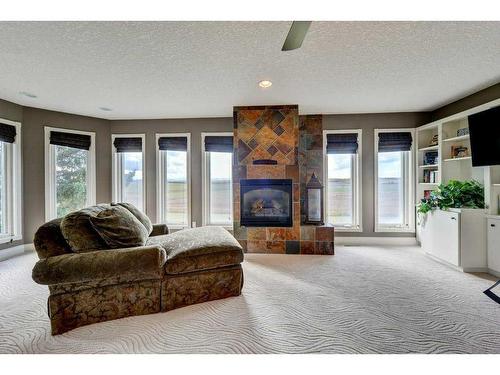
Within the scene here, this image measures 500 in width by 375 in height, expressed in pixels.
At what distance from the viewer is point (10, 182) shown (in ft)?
11.8

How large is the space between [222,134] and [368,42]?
2902 millimetres

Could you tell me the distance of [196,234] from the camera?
2574 millimetres

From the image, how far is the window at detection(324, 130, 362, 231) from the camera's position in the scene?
167 inches

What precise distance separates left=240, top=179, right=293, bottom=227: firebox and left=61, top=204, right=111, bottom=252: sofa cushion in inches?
87.8

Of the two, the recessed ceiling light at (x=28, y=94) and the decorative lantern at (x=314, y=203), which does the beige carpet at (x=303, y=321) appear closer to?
the decorative lantern at (x=314, y=203)

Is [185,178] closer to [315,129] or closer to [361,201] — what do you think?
[315,129]

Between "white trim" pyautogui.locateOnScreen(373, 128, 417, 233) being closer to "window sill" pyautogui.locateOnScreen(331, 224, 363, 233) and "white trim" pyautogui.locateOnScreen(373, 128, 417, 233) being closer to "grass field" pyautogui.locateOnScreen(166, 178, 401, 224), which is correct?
→ "grass field" pyautogui.locateOnScreen(166, 178, 401, 224)

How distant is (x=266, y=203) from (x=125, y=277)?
7.97 ft

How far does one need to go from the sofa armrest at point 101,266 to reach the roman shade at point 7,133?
9.99ft

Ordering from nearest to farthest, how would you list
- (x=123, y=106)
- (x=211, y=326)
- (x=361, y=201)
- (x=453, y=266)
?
(x=211, y=326) → (x=453, y=266) → (x=123, y=106) → (x=361, y=201)

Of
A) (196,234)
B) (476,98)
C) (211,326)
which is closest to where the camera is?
(211,326)

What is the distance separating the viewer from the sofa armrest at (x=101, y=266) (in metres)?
1.68

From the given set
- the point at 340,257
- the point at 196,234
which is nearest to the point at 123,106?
the point at 196,234

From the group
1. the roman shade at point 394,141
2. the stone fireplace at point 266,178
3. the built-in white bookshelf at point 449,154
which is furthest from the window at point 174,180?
the built-in white bookshelf at point 449,154
